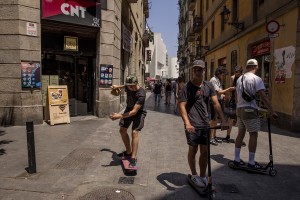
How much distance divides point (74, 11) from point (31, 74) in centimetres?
278

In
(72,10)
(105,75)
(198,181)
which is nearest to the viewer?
(198,181)

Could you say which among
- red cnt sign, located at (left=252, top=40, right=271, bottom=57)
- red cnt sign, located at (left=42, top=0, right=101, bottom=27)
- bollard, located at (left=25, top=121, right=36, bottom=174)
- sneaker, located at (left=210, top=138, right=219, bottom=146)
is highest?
red cnt sign, located at (left=42, top=0, right=101, bottom=27)

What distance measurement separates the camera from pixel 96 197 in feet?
14.6

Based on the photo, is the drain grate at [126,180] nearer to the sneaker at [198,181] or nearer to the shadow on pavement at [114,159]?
the shadow on pavement at [114,159]

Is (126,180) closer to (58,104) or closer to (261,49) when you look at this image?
(58,104)

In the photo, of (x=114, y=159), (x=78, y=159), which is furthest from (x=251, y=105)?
(x=78, y=159)

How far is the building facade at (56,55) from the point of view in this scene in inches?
389

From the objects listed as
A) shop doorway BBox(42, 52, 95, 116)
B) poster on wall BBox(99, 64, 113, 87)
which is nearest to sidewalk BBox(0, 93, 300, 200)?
shop doorway BBox(42, 52, 95, 116)

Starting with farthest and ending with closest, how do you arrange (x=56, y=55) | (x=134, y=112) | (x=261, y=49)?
(x=261, y=49) → (x=56, y=55) → (x=134, y=112)

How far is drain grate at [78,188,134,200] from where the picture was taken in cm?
444

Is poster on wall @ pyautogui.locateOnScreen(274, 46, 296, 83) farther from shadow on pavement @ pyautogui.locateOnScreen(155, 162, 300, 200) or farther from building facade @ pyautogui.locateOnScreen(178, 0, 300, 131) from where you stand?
shadow on pavement @ pyautogui.locateOnScreen(155, 162, 300, 200)

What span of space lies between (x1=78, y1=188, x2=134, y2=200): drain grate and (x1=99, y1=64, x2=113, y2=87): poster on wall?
7910 millimetres

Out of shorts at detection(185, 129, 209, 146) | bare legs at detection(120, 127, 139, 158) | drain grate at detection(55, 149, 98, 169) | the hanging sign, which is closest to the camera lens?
shorts at detection(185, 129, 209, 146)

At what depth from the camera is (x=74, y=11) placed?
446 inches
